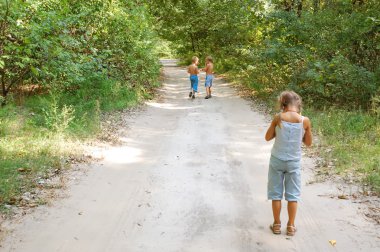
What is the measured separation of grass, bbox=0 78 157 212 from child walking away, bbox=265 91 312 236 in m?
3.78

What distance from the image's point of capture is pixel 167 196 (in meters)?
6.19

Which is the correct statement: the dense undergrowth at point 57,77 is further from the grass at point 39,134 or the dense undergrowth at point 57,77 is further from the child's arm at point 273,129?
the child's arm at point 273,129

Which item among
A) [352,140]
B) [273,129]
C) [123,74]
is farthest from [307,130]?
[123,74]

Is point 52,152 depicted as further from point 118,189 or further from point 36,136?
point 118,189

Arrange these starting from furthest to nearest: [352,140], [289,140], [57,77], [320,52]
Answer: [320,52] < [57,77] < [352,140] < [289,140]

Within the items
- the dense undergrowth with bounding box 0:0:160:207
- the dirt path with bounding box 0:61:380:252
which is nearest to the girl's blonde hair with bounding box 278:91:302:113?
the dirt path with bounding box 0:61:380:252

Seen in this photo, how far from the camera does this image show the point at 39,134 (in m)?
8.30

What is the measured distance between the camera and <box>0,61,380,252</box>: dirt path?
474 centimetres

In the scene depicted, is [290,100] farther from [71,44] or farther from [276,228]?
[71,44]

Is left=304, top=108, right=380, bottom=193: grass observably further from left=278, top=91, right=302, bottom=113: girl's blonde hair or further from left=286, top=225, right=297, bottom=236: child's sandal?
left=278, top=91, right=302, bottom=113: girl's blonde hair

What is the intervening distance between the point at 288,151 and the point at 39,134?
5.70m

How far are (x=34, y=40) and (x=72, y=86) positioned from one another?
171 inches

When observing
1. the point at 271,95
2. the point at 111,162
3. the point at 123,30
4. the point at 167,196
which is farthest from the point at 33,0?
the point at 271,95

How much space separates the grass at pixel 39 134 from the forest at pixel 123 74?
23 mm
